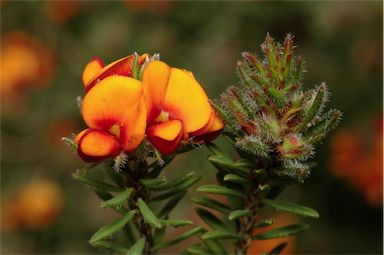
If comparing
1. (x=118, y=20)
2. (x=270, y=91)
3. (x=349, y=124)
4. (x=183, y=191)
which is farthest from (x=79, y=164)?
(x=270, y=91)

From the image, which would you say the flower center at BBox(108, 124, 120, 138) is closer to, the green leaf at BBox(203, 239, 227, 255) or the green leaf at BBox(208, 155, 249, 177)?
the green leaf at BBox(208, 155, 249, 177)

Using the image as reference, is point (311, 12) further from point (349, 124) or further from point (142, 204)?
point (142, 204)

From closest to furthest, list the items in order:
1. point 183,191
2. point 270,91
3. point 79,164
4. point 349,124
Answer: point 270,91
point 183,191
point 349,124
point 79,164

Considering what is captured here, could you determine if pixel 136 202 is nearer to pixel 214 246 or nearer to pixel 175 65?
pixel 214 246

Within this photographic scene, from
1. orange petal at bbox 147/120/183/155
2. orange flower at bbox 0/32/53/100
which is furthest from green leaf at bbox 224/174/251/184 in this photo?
orange flower at bbox 0/32/53/100

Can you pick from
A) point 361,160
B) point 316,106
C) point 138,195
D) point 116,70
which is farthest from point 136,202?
point 361,160
